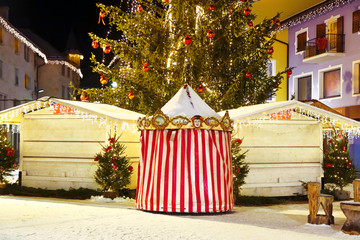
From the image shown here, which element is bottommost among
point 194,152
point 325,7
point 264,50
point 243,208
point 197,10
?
point 243,208

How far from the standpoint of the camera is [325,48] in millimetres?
27766

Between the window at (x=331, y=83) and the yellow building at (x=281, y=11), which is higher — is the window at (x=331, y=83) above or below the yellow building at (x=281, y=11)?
below

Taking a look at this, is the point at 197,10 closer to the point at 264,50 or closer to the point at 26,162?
the point at 264,50

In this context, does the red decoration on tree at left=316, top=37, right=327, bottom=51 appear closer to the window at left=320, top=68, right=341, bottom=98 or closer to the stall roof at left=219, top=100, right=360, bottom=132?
the window at left=320, top=68, right=341, bottom=98

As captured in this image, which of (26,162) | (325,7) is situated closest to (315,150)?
(26,162)

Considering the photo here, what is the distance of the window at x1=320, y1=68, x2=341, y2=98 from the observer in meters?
27.6

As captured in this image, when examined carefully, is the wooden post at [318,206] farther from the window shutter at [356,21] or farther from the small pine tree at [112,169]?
the window shutter at [356,21]

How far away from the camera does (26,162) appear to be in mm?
16141

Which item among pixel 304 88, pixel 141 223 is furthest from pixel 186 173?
pixel 304 88

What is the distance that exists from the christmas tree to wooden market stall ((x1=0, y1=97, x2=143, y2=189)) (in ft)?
10.1

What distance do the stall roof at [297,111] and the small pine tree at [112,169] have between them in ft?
10.4

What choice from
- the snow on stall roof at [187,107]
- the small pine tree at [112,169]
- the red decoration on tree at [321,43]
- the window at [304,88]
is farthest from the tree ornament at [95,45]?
the window at [304,88]

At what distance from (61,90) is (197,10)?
3500cm

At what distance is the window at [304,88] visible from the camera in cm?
3023
